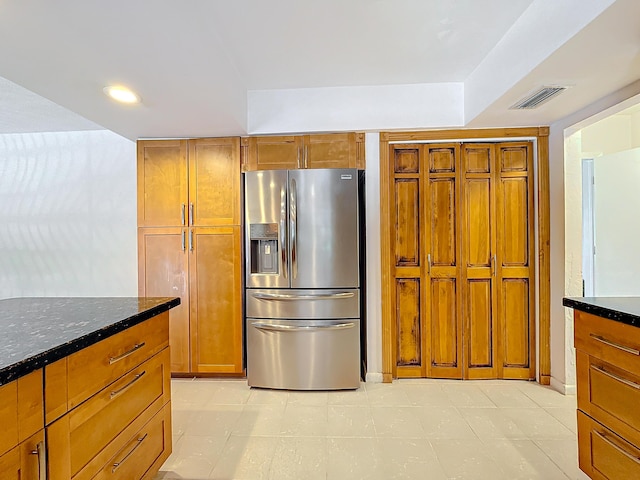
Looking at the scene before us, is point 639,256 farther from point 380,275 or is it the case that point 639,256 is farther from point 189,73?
point 189,73

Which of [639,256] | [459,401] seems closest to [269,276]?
[459,401]

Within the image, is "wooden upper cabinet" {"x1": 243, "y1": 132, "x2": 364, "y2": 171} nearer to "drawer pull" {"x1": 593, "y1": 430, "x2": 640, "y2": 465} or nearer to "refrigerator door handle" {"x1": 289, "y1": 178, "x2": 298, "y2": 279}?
"refrigerator door handle" {"x1": 289, "y1": 178, "x2": 298, "y2": 279}

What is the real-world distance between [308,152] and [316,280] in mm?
1101

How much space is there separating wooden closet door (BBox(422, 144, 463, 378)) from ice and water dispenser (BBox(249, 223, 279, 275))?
1310 mm

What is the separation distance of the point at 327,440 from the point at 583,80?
263cm

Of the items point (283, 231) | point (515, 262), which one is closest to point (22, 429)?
point (283, 231)

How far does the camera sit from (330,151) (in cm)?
293

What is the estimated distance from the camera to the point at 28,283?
11.6 feet

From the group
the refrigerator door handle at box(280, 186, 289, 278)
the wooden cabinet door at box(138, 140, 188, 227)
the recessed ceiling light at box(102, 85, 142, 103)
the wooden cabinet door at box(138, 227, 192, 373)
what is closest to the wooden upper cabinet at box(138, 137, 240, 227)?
the wooden cabinet door at box(138, 140, 188, 227)

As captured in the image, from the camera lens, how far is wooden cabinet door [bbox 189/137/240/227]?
2973 millimetres

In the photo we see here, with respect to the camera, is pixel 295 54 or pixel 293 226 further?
pixel 293 226

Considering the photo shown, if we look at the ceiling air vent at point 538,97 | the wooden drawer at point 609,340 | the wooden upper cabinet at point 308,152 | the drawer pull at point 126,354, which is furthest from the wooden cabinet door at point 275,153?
the wooden drawer at point 609,340

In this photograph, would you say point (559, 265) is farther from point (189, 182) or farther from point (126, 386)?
point (189, 182)

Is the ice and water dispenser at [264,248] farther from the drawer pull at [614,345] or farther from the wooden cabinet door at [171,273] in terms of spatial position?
the drawer pull at [614,345]
